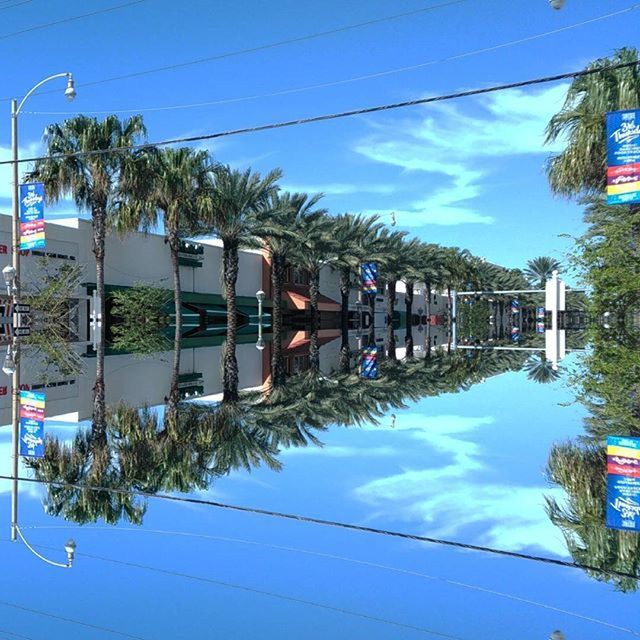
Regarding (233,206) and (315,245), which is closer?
(233,206)

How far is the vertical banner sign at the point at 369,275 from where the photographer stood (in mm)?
67438

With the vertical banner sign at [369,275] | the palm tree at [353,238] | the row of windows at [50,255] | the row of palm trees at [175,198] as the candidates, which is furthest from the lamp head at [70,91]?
the vertical banner sign at [369,275]

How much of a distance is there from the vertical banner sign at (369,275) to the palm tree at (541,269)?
69547mm

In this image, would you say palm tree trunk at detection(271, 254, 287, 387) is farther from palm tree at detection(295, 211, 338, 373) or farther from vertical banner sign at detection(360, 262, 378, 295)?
vertical banner sign at detection(360, 262, 378, 295)

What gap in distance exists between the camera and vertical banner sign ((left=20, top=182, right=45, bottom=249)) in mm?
31984

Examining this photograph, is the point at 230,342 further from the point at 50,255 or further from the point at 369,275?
the point at 369,275

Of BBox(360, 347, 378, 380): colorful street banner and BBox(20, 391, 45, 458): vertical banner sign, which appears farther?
BBox(360, 347, 378, 380): colorful street banner

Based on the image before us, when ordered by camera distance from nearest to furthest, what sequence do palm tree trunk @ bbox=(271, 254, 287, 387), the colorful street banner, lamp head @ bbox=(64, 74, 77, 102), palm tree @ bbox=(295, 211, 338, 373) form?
palm tree trunk @ bbox=(271, 254, 287, 387) → the colorful street banner → lamp head @ bbox=(64, 74, 77, 102) → palm tree @ bbox=(295, 211, 338, 373)

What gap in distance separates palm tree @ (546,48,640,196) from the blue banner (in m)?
25.8

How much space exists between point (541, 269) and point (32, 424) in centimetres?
12900

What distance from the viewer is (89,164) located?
38438 mm

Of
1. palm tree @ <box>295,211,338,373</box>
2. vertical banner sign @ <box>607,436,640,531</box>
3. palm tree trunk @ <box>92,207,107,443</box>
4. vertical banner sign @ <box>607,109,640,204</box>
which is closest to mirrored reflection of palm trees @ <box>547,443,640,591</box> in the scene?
vertical banner sign @ <box>607,436,640,531</box>

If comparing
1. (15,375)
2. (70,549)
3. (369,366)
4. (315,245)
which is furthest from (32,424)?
(315,245)

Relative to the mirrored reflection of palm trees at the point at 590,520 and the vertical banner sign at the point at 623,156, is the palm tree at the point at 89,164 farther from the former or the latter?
the mirrored reflection of palm trees at the point at 590,520
